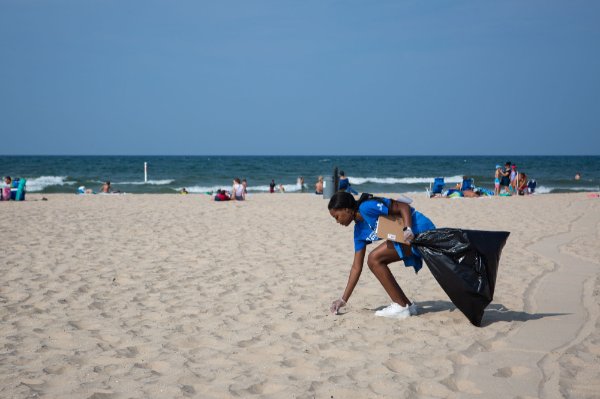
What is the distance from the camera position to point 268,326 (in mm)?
4555

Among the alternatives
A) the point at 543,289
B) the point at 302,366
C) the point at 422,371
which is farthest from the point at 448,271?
the point at 543,289

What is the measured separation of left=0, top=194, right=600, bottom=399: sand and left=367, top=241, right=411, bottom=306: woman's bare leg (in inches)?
8.7

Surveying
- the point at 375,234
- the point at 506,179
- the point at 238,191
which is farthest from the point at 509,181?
the point at 375,234

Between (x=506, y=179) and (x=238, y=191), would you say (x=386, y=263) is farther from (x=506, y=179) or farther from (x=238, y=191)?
(x=506, y=179)

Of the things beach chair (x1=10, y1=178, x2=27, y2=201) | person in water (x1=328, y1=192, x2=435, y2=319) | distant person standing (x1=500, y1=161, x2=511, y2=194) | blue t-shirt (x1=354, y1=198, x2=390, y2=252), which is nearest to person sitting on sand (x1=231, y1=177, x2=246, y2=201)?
beach chair (x1=10, y1=178, x2=27, y2=201)

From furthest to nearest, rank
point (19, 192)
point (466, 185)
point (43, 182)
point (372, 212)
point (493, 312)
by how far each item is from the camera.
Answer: point (43, 182), point (466, 185), point (19, 192), point (493, 312), point (372, 212)

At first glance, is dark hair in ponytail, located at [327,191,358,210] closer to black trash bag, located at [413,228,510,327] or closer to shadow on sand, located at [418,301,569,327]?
black trash bag, located at [413,228,510,327]

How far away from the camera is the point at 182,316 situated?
4.85 meters

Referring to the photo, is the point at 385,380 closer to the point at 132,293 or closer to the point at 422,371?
the point at 422,371

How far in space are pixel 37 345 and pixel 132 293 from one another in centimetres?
167

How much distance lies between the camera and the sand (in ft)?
11.0

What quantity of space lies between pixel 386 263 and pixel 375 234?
341mm

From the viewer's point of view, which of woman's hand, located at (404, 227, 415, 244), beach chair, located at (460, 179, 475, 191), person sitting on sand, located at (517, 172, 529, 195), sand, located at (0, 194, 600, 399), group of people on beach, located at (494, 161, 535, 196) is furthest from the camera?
person sitting on sand, located at (517, 172, 529, 195)

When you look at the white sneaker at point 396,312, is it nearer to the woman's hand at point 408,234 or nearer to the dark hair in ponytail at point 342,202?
the woman's hand at point 408,234
